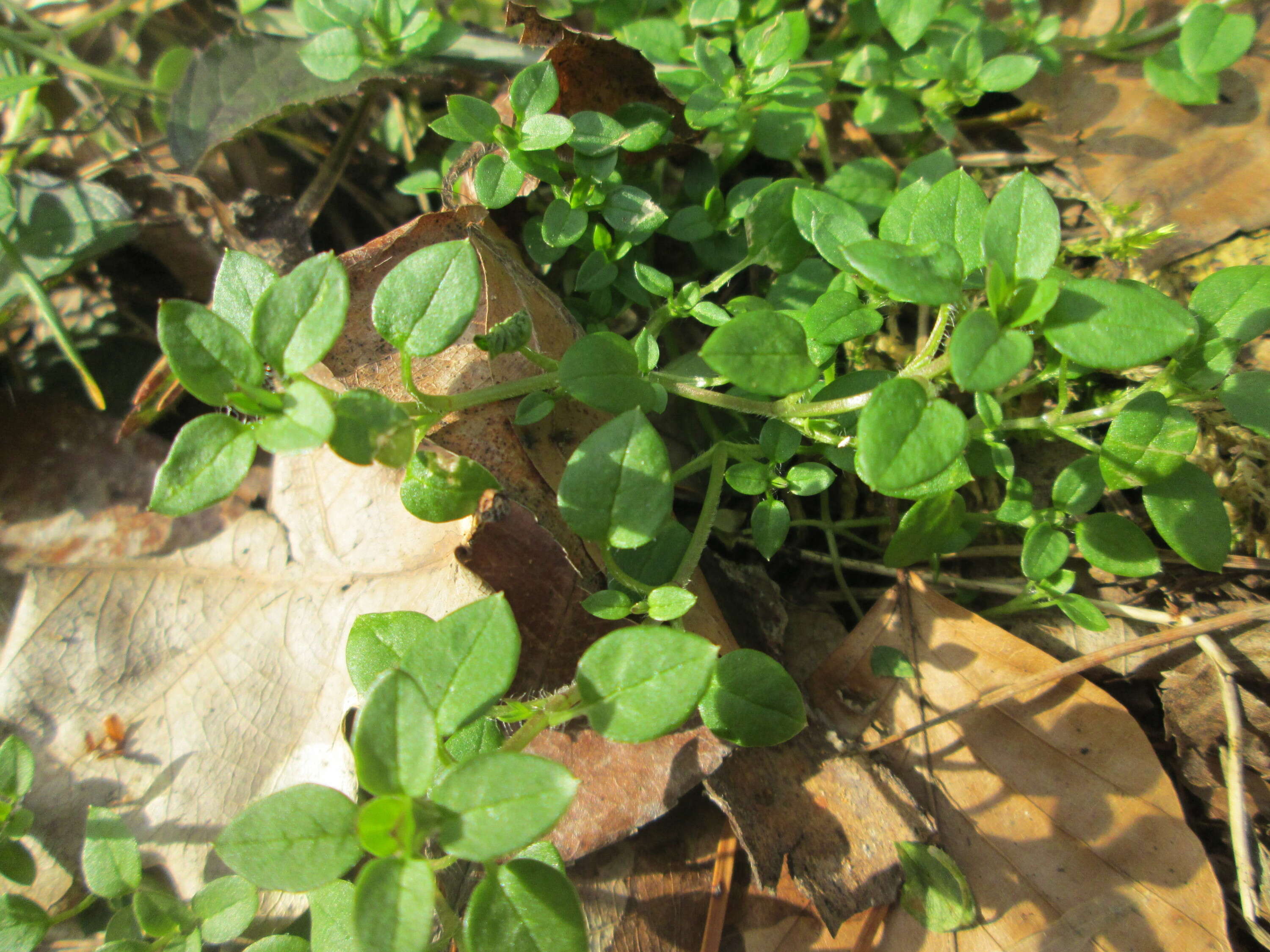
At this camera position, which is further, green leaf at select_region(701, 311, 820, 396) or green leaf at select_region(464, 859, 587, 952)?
green leaf at select_region(701, 311, 820, 396)

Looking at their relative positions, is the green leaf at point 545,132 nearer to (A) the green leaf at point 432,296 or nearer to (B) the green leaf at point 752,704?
(A) the green leaf at point 432,296

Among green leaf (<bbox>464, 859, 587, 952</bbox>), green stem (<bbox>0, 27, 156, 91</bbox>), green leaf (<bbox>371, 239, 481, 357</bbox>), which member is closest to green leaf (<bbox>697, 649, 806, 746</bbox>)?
green leaf (<bbox>464, 859, 587, 952</bbox>)

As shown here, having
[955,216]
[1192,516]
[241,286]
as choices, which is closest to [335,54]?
[241,286]

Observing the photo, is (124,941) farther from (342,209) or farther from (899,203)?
(899,203)

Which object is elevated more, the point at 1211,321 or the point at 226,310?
the point at 226,310

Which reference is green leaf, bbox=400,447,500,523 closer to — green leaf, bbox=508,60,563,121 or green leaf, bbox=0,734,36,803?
green leaf, bbox=508,60,563,121

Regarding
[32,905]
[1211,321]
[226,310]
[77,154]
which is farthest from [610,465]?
[77,154]

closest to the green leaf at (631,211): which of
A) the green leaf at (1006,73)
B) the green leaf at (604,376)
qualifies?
the green leaf at (604,376)

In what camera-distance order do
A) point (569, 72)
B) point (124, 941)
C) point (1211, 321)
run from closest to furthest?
point (1211, 321) < point (124, 941) < point (569, 72)
